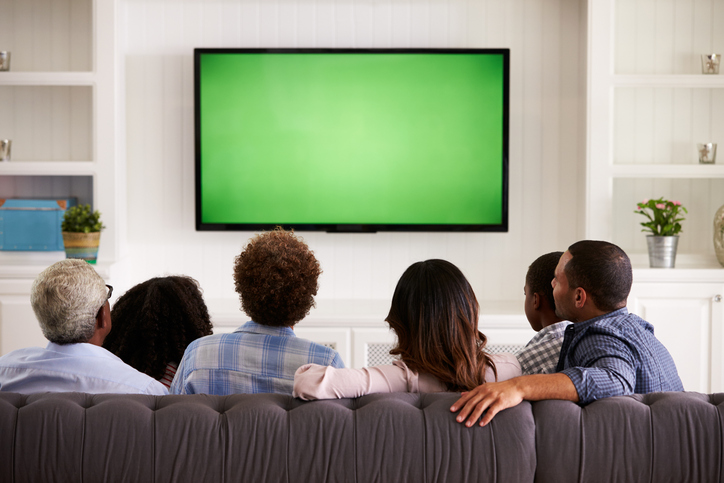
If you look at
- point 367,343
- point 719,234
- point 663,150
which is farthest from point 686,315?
point 367,343

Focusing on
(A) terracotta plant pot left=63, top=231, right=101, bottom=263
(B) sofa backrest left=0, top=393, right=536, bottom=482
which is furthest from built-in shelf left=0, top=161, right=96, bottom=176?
(B) sofa backrest left=0, top=393, right=536, bottom=482

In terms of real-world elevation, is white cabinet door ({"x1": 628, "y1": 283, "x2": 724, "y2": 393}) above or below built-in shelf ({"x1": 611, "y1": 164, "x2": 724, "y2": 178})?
Result: below

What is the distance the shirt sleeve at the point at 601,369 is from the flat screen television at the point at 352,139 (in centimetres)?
224

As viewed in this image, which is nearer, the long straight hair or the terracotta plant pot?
the long straight hair

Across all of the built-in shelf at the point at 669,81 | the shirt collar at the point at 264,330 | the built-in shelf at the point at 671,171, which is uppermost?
the built-in shelf at the point at 669,81

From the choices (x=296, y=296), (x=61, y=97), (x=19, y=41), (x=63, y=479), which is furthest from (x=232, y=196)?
(x=63, y=479)

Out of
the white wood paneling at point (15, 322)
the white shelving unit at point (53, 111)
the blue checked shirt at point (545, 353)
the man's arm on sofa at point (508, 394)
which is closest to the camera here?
the man's arm on sofa at point (508, 394)

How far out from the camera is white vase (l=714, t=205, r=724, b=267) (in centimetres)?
332

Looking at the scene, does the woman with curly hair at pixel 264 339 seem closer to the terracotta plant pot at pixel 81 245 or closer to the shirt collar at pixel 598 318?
the shirt collar at pixel 598 318

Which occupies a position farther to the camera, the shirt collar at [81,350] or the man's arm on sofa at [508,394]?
the shirt collar at [81,350]

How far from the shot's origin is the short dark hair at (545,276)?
1758 millimetres

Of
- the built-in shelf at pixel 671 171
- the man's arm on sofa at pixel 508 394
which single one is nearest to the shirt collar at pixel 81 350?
the man's arm on sofa at pixel 508 394

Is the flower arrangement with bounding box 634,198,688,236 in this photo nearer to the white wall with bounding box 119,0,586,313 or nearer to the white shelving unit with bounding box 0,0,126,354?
the white wall with bounding box 119,0,586,313

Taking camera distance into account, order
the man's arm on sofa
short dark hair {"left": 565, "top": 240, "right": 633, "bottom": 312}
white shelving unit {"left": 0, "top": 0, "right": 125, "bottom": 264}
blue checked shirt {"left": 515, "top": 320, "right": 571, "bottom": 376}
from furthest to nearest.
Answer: white shelving unit {"left": 0, "top": 0, "right": 125, "bottom": 264} → blue checked shirt {"left": 515, "top": 320, "right": 571, "bottom": 376} → short dark hair {"left": 565, "top": 240, "right": 633, "bottom": 312} → the man's arm on sofa
